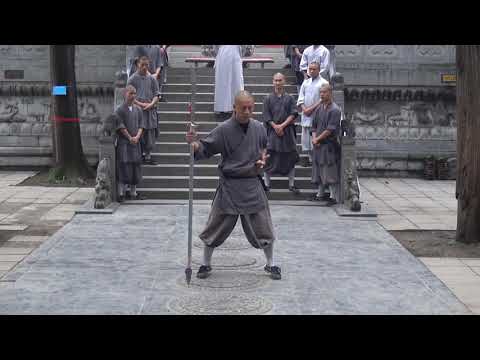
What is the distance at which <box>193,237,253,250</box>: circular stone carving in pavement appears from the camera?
10.8m

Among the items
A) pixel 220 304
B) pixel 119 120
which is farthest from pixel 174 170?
pixel 220 304

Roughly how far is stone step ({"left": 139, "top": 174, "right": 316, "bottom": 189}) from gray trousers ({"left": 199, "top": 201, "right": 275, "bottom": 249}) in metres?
5.32

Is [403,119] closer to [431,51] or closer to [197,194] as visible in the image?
[431,51]

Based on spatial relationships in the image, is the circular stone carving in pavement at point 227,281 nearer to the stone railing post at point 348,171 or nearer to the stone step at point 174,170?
the stone railing post at point 348,171

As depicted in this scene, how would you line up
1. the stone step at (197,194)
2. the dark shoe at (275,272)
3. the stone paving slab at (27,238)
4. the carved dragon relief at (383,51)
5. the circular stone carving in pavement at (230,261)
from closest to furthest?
the dark shoe at (275,272), the circular stone carving in pavement at (230,261), the stone paving slab at (27,238), the stone step at (197,194), the carved dragon relief at (383,51)

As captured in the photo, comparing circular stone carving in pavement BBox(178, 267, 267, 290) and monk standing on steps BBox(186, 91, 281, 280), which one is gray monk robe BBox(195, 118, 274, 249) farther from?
circular stone carving in pavement BBox(178, 267, 267, 290)

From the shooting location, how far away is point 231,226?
9195mm

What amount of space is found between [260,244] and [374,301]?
4.90ft

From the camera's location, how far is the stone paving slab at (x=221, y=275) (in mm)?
8078

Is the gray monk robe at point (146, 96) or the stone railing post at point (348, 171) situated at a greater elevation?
the gray monk robe at point (146, 96)

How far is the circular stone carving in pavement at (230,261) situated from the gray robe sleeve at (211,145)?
143 cm

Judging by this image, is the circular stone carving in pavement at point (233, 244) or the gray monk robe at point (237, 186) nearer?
the gray monk robe at point (237, 186)

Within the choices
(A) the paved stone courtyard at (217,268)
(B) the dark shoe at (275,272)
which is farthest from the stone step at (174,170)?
(B) the dark shoe at (275,272)

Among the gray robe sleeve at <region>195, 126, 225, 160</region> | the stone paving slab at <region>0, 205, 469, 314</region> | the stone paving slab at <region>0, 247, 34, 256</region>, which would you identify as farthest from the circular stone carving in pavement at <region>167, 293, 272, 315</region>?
the stone paving slab at <region>0, 247, 34, 256</region>
